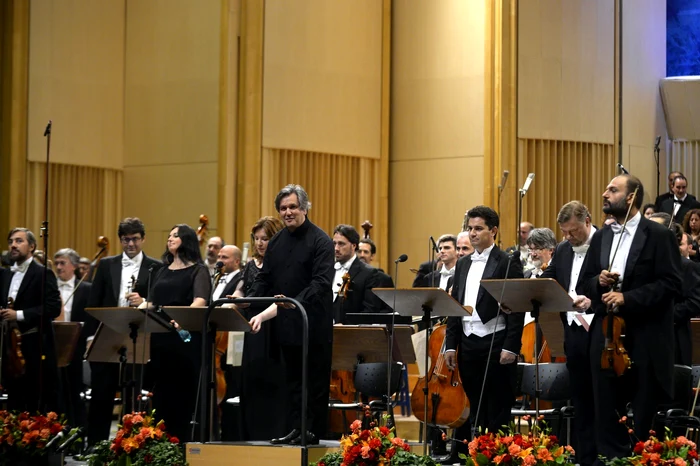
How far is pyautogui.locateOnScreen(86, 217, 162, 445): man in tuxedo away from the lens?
7.79 metres

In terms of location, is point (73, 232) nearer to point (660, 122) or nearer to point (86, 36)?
point (86, 36)

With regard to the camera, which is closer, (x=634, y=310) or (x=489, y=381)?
(x=634, y=310)

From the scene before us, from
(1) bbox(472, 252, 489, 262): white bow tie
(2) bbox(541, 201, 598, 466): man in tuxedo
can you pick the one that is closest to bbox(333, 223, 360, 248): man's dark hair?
(1) bbox(472, 252, 489, 262): white bow tie

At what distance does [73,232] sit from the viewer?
1184 centimetres

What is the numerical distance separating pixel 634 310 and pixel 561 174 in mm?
6204

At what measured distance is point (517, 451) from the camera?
5.12m

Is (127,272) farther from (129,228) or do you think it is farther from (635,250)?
(635,250)

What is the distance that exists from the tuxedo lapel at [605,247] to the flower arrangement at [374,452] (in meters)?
1.25

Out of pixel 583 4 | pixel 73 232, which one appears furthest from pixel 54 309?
pixel 583 4

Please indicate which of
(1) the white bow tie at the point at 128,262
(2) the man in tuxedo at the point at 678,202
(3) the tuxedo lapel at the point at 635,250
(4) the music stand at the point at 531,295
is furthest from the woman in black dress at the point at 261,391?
(2) the man in tuxedo at the point at 678,202

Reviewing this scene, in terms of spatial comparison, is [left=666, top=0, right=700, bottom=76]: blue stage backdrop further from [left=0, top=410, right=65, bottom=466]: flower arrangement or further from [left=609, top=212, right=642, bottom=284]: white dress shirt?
[left=0, top=410, right=65, bottom=466]: flower arrangement

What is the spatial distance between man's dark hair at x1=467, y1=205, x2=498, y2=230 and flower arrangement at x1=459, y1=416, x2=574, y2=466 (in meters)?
1.67

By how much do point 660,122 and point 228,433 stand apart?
6437 mm

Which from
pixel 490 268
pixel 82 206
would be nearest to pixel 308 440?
pixel 490 268
